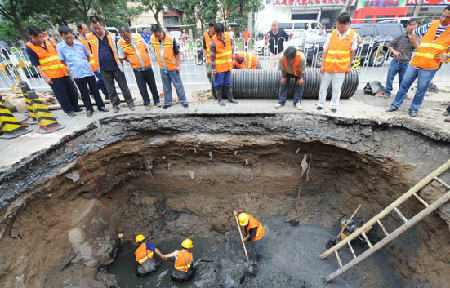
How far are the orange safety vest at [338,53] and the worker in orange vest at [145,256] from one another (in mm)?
4718

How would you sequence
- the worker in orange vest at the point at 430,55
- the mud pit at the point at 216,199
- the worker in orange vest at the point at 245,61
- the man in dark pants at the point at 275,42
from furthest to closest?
1. the man in dark pants at the point at 275,42
2. the worker in orange vest at the point at 245,61
3. the worker in orange vest at the point at 430,55
4. the mud pit at the point at 216,199

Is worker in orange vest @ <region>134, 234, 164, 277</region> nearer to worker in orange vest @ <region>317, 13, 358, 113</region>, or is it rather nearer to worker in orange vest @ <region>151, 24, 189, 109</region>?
worker in orange vest @ <region>151, 24, 189, 109</region>

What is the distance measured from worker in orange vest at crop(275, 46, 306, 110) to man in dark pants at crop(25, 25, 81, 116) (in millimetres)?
4505

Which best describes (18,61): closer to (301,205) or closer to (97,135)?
(97,135)

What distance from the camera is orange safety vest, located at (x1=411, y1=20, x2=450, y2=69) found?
3.64m

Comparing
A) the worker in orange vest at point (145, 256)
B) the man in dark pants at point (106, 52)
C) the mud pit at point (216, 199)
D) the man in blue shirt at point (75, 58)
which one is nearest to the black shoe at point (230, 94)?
the mud pit at point (216, 199)

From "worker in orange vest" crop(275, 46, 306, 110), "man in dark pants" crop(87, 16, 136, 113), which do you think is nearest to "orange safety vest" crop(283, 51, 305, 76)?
"worker in orange vest" crop(275, 46, 306, 110)

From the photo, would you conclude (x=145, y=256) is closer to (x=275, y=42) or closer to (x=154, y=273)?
(x=154, y=273)

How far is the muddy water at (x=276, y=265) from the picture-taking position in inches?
147

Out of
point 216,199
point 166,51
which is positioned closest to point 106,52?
point 166,51

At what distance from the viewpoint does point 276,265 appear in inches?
161

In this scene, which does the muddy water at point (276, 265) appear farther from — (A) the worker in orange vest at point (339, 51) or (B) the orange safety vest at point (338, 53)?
(B) the orange safety vest at point (338, 53)

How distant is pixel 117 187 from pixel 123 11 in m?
22.2

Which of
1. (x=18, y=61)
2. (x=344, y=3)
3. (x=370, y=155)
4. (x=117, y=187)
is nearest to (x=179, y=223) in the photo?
(x=117, y=187)
